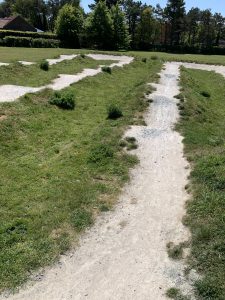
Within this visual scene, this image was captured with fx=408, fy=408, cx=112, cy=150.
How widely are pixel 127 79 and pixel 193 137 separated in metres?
20.2

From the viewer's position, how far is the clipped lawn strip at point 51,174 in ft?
35.5

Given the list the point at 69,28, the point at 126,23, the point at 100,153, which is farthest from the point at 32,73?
the point at 126,23

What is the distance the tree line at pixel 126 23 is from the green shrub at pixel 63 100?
56999mm

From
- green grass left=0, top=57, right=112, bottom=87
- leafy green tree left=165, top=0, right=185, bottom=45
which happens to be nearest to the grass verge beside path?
green grass left=0, top=57, right=112, bottom=87

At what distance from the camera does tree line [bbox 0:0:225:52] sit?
81.2 meters

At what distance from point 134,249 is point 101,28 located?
247 ft

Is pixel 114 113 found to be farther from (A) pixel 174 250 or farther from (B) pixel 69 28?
(B) pixel 69 28

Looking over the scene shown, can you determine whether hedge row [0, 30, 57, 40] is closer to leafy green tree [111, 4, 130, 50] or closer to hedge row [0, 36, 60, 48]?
hedge row [0, 36, 60, 48]

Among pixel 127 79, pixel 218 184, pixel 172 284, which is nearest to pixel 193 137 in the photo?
pixel 218 184

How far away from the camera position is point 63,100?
24094 mm

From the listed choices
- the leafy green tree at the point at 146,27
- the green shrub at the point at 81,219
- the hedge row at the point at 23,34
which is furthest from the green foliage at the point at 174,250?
the leafy green tree at the point at 146,27

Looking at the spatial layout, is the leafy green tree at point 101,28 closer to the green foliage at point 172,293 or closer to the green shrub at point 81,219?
the green shrub at point 81,219

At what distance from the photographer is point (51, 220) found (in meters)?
11.9

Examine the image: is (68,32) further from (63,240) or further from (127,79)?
(63,240)
